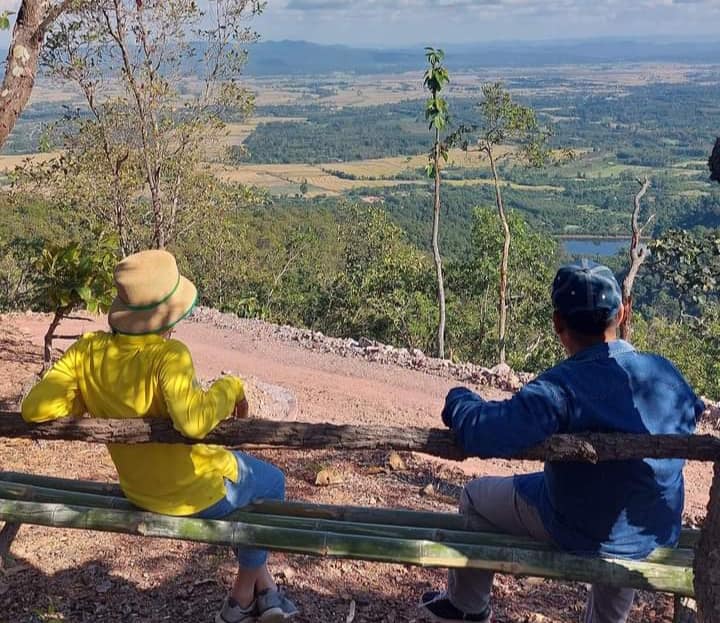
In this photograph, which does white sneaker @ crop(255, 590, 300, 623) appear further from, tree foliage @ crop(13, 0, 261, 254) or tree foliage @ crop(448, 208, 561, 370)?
tree foliage @ crop(448, 208, 561, 370)

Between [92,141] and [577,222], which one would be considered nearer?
[92,141]

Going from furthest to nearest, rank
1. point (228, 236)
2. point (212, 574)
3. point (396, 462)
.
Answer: point (228, 236)
point (396, 462)
point (212, 574)

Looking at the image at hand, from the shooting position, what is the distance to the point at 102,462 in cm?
488

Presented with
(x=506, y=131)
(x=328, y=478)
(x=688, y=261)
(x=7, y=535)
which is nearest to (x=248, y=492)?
(x=7, y=535)

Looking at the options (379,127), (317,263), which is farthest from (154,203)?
(379,127)

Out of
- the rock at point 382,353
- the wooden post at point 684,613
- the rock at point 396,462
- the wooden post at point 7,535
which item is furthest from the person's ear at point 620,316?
the rock at point 382,353

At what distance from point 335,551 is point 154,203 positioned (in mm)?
10745

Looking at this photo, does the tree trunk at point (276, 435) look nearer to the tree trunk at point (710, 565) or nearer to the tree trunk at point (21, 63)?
the tree trunk at point (710, 565)

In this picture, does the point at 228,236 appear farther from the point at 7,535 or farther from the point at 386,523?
the point at 386,523

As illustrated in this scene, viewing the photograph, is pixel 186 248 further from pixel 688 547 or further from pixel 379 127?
pixel 379 127

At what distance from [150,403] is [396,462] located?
2851 millimetres

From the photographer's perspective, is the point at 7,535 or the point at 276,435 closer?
the point at 276,435

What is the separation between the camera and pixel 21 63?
3863 millimetres

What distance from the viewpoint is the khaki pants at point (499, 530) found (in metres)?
2.43
